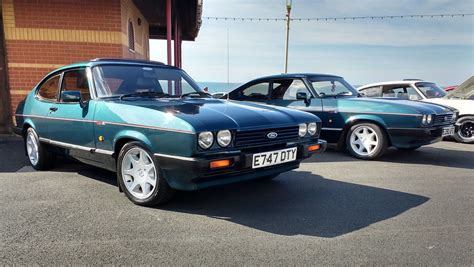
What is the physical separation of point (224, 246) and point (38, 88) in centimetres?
399

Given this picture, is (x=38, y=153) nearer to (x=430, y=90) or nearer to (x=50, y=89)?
(x=50, y=89)

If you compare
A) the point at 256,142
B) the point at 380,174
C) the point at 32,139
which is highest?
the point at 256,142

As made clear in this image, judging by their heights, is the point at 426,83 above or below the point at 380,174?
above

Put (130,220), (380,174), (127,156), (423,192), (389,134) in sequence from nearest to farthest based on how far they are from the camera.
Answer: (130,220)
(127,156)
(423,192)
(380,174)
(389,134)

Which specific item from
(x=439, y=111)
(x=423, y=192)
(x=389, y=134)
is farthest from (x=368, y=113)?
(x=423, y=192)

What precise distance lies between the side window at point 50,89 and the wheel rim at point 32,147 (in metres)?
0.60

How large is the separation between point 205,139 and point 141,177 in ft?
2.95

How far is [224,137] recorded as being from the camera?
306 centimetres

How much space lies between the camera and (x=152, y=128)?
3182 millimetres

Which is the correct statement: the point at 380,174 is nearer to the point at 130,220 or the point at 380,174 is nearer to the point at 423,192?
the point at 423,192

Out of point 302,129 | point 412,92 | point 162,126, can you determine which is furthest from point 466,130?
point 162,126

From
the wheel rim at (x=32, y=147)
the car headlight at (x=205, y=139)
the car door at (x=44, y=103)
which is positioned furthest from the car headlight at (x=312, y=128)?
the wheel rim at (x=32, y=147)

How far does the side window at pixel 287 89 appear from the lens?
6.65 meters

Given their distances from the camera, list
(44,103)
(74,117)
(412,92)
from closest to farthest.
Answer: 1. (74,117)
2. (44,103)
3. (412,92)
